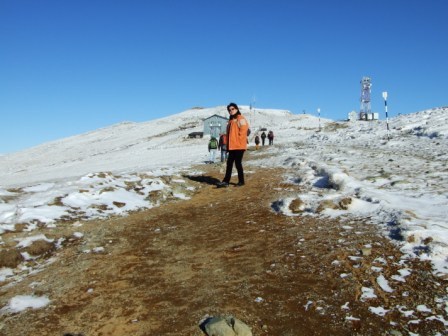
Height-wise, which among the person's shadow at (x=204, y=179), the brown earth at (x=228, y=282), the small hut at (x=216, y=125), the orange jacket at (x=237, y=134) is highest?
the small hut at (x=216, y=125)

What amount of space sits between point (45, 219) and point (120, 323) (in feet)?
16.4

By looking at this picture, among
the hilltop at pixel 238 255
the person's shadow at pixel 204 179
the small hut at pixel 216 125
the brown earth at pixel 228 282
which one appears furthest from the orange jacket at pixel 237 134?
the small hut at pixel 216 125

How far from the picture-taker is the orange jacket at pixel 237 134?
38.1ft

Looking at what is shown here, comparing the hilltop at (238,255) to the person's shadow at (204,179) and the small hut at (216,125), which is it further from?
the small hut at (216,125)

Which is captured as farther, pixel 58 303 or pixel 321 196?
pixel 321 196

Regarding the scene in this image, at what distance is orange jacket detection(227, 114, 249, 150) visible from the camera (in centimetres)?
1161

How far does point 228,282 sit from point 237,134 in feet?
23.0

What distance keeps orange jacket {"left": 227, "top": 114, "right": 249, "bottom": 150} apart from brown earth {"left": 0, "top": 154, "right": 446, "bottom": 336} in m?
3.86

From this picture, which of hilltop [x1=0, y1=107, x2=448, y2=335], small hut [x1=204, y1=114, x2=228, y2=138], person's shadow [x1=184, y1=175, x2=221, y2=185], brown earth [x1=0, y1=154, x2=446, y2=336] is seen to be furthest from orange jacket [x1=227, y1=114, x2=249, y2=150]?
small hut [x1=204, y1=114, x2=228, y2=138]

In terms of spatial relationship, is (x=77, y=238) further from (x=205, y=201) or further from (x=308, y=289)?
(x=308, y=289)

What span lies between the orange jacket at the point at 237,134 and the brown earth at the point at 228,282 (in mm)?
3861

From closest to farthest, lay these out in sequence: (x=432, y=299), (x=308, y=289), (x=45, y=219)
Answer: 1. (x=432, y=299)
2. (x=308, y=289)
3. (x=45, y=219)

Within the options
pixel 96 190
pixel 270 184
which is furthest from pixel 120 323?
pixel 270 184

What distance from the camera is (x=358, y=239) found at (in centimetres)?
610
